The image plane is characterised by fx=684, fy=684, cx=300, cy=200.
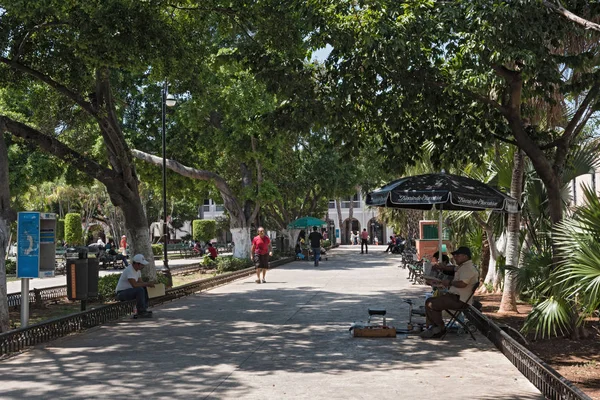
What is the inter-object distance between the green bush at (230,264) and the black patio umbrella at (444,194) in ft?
52.1

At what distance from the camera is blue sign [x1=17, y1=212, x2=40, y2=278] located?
996 centimetres

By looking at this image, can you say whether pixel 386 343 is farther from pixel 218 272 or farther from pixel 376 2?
pixel 218 272

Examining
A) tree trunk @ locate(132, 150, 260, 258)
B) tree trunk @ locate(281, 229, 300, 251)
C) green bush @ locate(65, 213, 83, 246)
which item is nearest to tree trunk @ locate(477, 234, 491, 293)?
tree trunk @ locate(132, 150, 260, 258)

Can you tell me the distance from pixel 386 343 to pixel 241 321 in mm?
3173

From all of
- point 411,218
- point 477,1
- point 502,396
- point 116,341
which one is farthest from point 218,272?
point 502,396

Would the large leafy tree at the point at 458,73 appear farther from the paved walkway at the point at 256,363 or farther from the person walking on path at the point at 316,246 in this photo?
the person walking on path at the point at 316,246

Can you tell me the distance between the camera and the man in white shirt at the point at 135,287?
39.2ft

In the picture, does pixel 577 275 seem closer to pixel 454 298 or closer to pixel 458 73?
pixel 454 298

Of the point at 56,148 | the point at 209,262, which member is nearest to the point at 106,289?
the point at 56,148

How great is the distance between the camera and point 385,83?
11.0 metres

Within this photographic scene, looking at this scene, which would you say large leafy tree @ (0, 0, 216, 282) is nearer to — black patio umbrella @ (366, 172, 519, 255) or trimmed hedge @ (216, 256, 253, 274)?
black patio umbrella @ (366, 172, 519, 255)

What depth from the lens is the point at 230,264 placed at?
26.2m

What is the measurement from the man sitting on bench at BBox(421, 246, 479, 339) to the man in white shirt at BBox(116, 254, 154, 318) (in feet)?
16.7

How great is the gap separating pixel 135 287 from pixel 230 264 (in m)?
14.3
